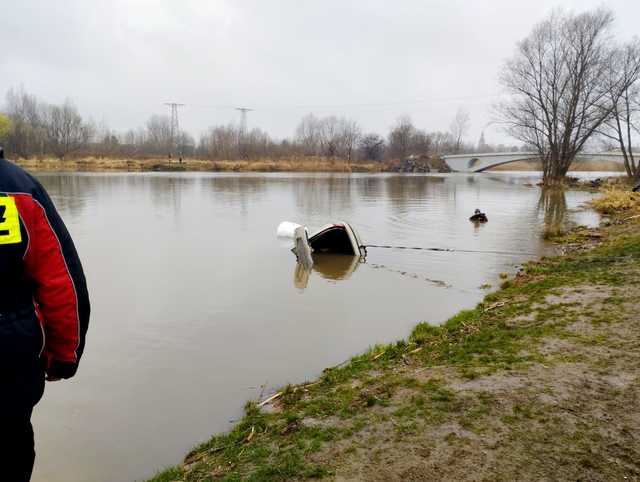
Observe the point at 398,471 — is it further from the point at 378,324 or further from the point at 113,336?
the point at 113,336

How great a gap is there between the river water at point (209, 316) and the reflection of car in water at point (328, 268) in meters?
0.05

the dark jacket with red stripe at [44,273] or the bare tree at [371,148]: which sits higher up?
the bare tree at [371,148]

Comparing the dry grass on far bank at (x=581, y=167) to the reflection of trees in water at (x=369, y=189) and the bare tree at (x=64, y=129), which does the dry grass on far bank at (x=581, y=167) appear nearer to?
the reflection of trees in water at (x=369, y=189)

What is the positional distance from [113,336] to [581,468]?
21.1 feet

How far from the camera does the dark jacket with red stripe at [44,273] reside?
2117 millimetres

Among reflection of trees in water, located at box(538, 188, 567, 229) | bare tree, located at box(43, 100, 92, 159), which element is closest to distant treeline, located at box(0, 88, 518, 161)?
bare tree, located at box(43, 100, 92, 159)

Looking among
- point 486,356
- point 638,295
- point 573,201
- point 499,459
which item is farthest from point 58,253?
point 573,201

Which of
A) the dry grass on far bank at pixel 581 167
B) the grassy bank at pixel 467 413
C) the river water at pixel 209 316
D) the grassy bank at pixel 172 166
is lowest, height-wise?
the river water at pixel 209 316

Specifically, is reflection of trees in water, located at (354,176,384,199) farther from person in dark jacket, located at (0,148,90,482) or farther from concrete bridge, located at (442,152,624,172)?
concrete bridge, located at (442,152,624,172)

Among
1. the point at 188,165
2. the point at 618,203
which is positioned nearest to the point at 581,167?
the point at 188,165

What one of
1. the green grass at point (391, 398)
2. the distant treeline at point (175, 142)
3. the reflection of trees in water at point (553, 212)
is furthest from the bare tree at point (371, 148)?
the green grass at point (391, 398)

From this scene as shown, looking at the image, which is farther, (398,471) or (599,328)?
(599,328)

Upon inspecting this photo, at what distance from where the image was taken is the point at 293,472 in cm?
316

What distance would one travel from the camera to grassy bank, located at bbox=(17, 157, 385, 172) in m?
71.2
